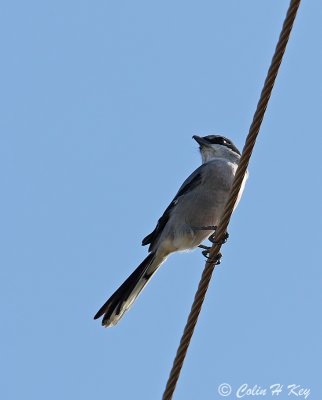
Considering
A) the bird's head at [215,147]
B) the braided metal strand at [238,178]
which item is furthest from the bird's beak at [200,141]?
the braided metal strand at [238,178]

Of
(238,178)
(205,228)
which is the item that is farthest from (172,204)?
(238,178)

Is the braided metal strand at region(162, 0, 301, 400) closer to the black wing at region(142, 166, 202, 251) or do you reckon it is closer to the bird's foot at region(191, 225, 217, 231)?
the bird's foot at region(191, 225, 217, 231)

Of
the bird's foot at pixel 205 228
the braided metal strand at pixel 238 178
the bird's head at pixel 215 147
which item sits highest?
the bird's head at pixel 215 147

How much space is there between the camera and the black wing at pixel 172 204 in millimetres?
7680

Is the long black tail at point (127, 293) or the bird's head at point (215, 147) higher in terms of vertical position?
the bird's head at point (215, 147)

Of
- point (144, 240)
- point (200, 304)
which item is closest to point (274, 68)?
point (200, 304)

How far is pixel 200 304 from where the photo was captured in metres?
4.56

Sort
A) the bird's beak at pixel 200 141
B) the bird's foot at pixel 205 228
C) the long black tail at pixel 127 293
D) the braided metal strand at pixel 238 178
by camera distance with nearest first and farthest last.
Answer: the braided metal strand at pixel 238 178 → the long black tail at pixel 127 293 → the bird's foot at pixel 205 228 → the bird's beak at pixel 200 141

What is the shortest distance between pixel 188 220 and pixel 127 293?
0.89 meters

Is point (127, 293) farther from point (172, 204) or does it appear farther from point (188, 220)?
point (172, 204)

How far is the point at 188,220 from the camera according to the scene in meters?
7.43

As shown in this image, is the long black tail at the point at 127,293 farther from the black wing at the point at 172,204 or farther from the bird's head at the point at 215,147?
the bird's head at the point at 215,147

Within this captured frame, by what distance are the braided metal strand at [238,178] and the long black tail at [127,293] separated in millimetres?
2288

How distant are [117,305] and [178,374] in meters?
2.65
